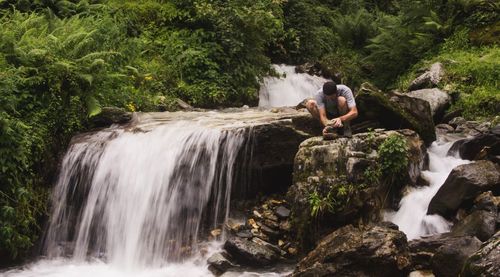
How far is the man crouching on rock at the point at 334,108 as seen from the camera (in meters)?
8.43

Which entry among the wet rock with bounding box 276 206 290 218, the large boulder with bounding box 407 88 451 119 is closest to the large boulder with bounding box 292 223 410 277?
the wet rock with bounding box 276 206 290 218

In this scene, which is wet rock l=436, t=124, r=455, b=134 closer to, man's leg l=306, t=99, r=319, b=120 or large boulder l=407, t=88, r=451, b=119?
large boulder l=407, t=88, r=451, b=119

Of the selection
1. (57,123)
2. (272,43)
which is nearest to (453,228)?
(57,123)

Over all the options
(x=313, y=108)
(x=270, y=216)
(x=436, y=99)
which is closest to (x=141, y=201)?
(x=270, y=216)

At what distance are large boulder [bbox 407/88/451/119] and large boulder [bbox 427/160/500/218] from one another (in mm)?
3978

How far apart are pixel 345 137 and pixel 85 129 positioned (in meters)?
5.25

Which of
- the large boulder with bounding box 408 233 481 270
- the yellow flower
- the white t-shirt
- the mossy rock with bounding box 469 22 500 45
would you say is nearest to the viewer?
the large boulder with bounding box 408 233 481 270

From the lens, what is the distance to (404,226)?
315 inches

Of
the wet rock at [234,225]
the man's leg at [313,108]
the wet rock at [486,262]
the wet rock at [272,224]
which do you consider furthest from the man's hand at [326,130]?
the wet rock at [486,262]

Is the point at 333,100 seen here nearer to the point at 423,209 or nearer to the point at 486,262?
the point at 423,209

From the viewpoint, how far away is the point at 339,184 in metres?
7.80

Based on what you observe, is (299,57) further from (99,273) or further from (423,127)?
(99,273)

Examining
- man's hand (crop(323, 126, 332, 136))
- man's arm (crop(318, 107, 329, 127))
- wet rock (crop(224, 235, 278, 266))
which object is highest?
man's arm (crop(318, 107, 329, 127))

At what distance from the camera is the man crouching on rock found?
8.43 meters
